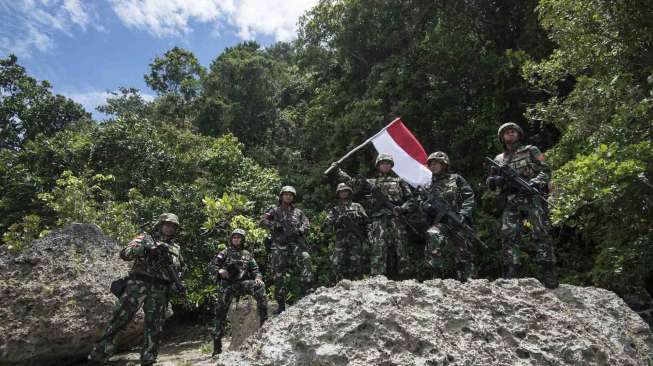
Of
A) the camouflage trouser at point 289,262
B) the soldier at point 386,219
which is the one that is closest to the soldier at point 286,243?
the camouflage trouser at point 289,262

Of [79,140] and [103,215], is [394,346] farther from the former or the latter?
[79,140]

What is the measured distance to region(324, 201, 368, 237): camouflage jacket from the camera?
757 cm

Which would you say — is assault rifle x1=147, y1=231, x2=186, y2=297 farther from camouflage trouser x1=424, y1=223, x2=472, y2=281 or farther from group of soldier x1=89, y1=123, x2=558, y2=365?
camouflage trouser x1=424, y1=223, x2=472, y2=281

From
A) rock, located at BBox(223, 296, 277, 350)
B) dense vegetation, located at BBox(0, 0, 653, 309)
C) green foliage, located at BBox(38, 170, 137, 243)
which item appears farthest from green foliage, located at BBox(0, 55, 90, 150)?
rock, located at BBox(223, 296, 277, 350)

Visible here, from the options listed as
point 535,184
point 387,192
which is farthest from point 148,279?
point 535,184

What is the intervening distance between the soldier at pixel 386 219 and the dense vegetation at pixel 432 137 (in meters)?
2.16

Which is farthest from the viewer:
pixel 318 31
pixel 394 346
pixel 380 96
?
pixel 318 31

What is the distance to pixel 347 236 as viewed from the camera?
765 centimetres

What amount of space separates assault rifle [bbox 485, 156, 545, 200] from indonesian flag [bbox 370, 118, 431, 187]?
7.77ft

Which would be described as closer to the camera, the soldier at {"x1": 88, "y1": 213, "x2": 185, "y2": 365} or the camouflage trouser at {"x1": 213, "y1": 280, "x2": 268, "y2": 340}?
the soldier at {"x1": 88, "y1": 213, "x2": 185, "y2": 365}

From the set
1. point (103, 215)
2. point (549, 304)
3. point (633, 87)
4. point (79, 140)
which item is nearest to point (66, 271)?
point (103, 215)

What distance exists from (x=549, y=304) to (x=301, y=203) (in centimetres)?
1053

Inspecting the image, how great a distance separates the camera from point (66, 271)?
23.0ft

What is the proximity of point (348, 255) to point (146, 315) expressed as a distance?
3.13 metres
